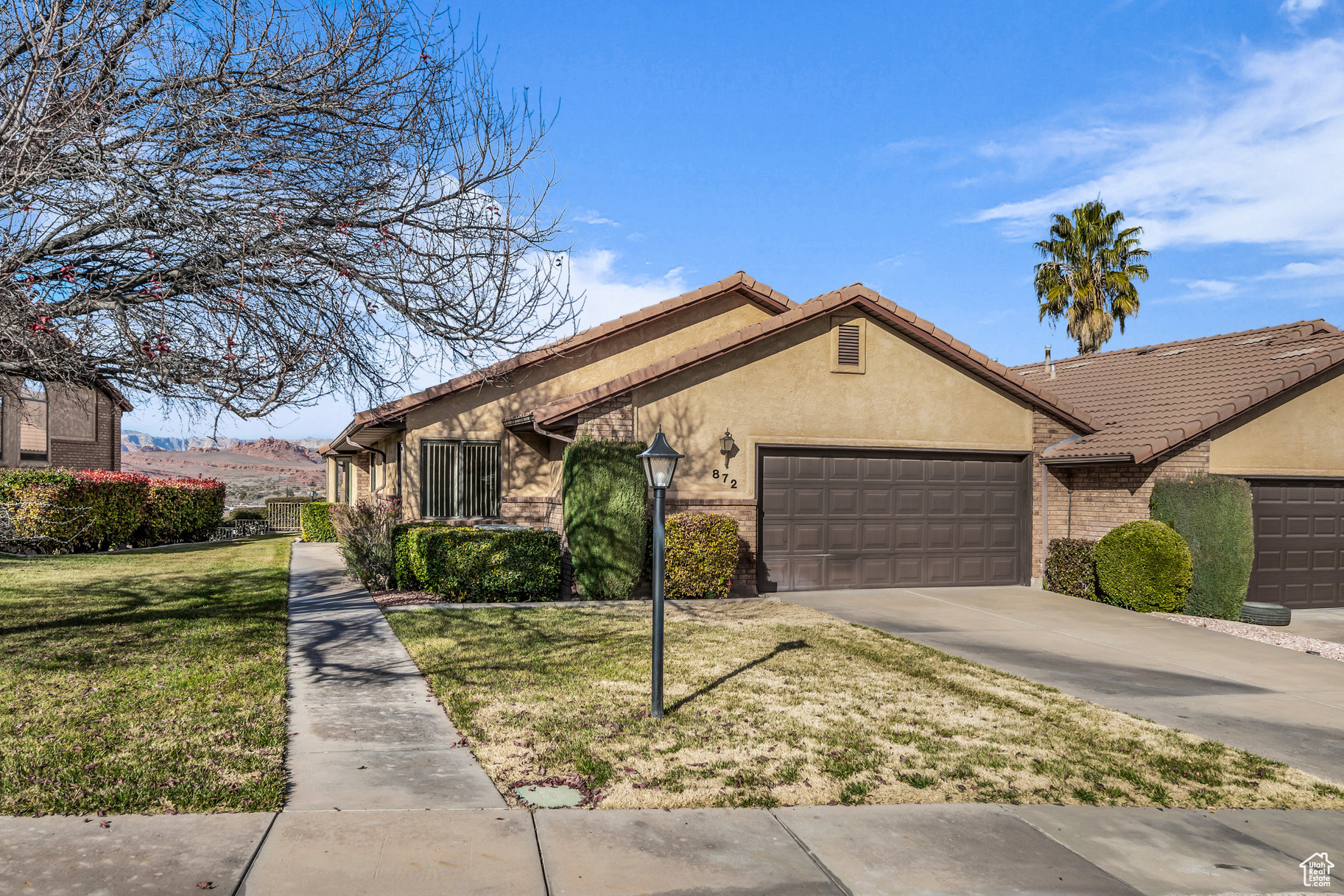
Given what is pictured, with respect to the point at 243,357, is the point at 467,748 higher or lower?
lower

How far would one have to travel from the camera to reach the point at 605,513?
43.2 feet

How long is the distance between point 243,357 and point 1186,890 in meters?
7.10

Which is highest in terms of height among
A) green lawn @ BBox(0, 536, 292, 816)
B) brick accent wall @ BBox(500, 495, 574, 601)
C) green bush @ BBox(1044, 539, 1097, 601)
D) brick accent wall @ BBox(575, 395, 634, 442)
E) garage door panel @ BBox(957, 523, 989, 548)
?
brick accent wall @ BBox(575, 395, 634, 442)

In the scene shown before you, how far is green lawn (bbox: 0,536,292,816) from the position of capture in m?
5.20

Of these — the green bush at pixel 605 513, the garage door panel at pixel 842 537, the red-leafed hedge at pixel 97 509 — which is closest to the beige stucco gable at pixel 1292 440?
the garage door panel at pixel 842 537

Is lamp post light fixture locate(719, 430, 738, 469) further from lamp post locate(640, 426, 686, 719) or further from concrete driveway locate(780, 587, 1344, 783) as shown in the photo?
lamp post locate(640, 426, 686, 719)

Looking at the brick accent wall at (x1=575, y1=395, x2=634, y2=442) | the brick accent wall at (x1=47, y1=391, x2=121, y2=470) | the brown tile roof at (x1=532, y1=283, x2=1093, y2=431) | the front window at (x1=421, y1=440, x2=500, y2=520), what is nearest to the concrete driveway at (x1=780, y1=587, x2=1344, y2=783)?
the brown tile roof at (x1=532, y1=283, x2=1093, y2=431)

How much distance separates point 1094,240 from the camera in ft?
99.0

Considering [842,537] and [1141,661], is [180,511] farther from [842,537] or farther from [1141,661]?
[1141,661]

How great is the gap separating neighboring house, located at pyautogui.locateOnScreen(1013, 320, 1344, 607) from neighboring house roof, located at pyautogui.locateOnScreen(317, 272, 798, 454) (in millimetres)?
6349

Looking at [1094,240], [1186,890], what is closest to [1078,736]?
[1186,890]

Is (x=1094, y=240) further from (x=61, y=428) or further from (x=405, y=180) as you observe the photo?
(x=61, y=428)

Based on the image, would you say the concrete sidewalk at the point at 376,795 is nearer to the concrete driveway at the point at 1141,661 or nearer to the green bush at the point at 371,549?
the green bush at the point at 371,549

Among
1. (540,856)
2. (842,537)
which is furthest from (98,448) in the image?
(540,856)
